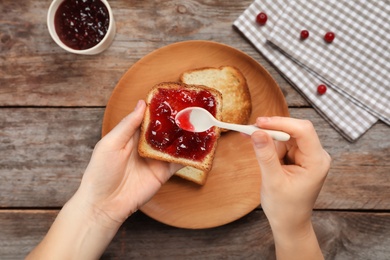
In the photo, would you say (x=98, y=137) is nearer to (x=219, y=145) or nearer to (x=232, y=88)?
(x=219, y=145)

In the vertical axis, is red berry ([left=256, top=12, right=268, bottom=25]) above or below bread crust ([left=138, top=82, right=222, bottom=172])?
above

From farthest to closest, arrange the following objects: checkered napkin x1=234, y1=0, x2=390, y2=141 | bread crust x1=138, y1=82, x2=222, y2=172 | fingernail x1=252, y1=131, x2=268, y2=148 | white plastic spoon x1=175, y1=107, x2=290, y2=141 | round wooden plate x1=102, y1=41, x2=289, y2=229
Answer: checkered napkin x1=234, y1=0, x2=390, y2=141, round wooden plate x1=102, y1=41, x2=289, y2=229, bread crust x1=138, y1=82, x2=222, y2=172, white plastic spoon x1=175, y1=107, x2=290, y2=141, fingernail x1=252, y1=131, x2=268, y2=148

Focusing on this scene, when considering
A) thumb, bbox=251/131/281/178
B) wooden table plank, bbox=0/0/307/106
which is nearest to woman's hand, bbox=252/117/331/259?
thumb, bbox=251/131/281/178

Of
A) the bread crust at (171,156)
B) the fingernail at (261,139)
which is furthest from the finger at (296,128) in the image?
the bread crust at (171,156)

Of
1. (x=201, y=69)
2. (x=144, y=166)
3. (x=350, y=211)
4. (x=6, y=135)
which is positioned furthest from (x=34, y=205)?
(x=350, y=211)

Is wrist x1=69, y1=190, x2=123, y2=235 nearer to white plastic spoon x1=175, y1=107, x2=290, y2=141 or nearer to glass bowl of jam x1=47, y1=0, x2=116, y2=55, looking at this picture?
white plastic spoon x1=175, y1=107, x2=290, y2=141

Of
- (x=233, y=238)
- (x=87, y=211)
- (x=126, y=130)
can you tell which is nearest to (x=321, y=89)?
(x=233, y=238)

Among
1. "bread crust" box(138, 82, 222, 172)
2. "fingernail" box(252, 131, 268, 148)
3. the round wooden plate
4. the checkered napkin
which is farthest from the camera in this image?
the checkered napkin

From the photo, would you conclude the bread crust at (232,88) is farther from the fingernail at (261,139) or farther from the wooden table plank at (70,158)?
the fingernail at (261,139)
